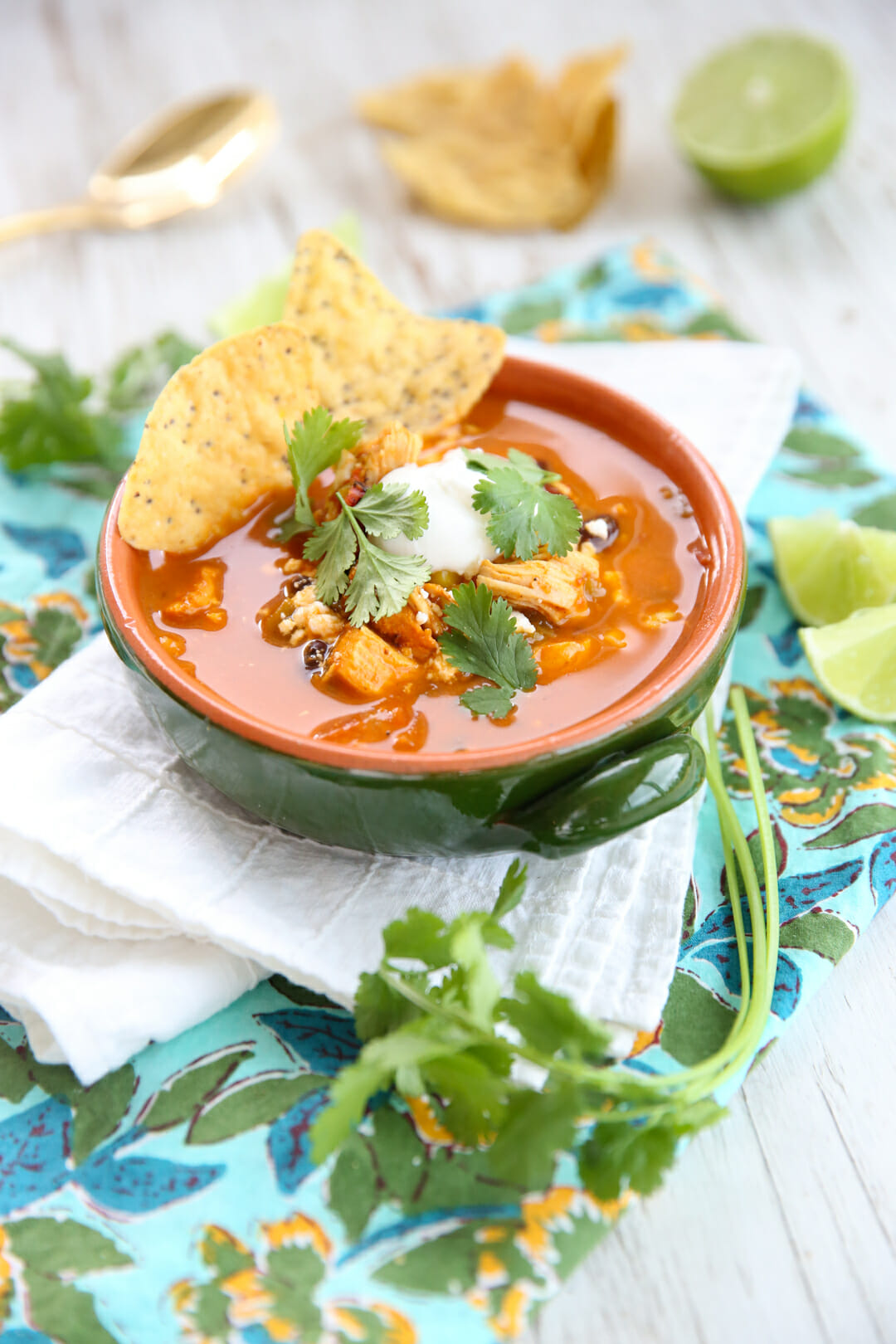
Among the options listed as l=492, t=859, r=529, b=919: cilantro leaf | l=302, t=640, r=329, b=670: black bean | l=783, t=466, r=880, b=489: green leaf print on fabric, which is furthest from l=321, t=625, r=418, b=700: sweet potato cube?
l=783, t=466, r=880, b=489: green leaf print on fabric

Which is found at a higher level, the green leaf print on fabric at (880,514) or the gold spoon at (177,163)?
the gold spoon at (177,163)

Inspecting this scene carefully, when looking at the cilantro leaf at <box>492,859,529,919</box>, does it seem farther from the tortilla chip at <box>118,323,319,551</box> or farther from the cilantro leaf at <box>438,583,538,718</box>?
the tortilla chip at <box>118,323,319,551</box>

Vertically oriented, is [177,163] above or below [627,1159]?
above

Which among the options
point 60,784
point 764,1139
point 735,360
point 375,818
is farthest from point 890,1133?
point 735,360

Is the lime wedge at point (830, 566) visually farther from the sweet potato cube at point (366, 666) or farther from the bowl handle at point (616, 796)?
the sweet potato cube at point (366, 666)

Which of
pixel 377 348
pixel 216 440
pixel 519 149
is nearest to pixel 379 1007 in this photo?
pixel 216 440

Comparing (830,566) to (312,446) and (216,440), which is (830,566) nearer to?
(312,446)

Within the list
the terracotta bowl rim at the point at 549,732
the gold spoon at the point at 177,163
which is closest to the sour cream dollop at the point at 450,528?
the terracotta bowl rim at the point at 549,732
